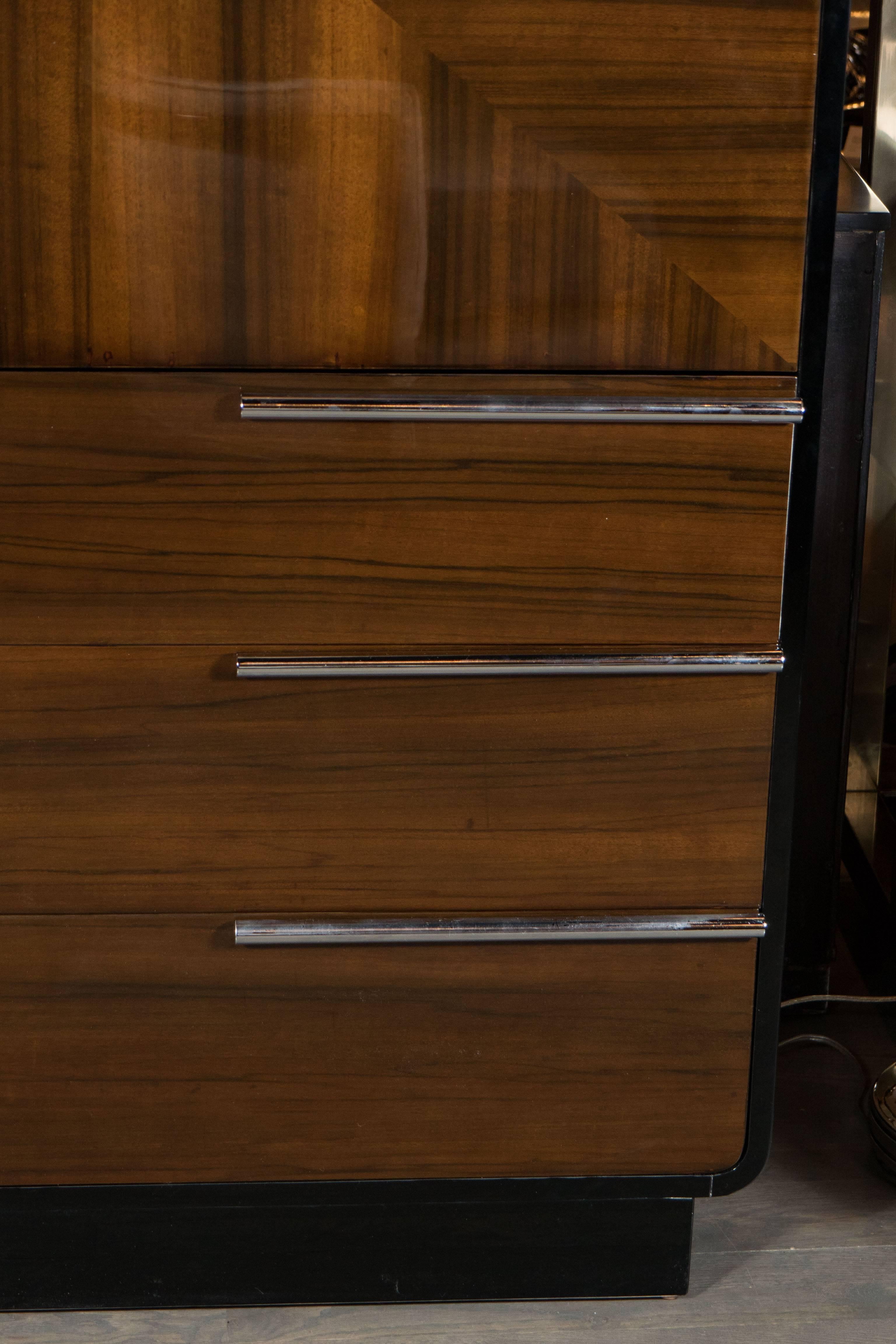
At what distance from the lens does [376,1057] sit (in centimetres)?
107

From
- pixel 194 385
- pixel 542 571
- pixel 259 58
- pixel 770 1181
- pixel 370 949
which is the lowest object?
pixel 770 1181

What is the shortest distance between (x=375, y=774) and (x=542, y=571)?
0.67ft

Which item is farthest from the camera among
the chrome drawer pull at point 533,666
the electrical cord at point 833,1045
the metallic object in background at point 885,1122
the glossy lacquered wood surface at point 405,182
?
the electrical cord at point 833,1045

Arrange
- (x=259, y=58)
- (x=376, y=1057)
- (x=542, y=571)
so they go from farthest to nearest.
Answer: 1. (x=376, y=1057)
2. (x=542, y=571)
3. (x=259, y=58)

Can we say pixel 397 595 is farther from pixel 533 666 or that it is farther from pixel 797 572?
pixel 797 572

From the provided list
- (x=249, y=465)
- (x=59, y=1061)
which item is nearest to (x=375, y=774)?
(x=249, y=465)

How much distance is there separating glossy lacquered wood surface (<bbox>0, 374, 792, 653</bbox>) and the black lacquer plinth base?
20.6 inches

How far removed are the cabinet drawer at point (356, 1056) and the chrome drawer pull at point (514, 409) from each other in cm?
40

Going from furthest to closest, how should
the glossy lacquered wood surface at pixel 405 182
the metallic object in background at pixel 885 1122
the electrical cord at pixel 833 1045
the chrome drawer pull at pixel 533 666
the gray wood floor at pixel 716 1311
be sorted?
the electrical cord at pixel 833 1045
the metallic object in background at pixel 885 1122
the gray wood floor at pixel 716 1311
the chrome drawer pull at pixel 533 666
the glossy lacquered wood surface at pixel 405 182

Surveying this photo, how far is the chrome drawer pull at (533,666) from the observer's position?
3.20 feet

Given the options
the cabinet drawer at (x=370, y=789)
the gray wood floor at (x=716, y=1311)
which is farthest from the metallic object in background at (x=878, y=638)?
the cabinet drawer at (x=370, y=789)

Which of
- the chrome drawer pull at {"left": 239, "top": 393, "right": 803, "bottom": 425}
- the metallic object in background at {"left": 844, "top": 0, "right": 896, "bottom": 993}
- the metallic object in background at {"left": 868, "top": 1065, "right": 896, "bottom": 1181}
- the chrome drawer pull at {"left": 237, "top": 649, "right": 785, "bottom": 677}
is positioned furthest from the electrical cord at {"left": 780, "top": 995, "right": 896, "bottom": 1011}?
the chrome drawer pull at {"left": 239, "top": 393, "right": 803, "bottom": 425}

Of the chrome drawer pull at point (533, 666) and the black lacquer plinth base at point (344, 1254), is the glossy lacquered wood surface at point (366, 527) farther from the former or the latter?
the black lacquer plinth base at point (344, 1254)

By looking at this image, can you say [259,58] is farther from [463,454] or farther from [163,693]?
[163,693]
